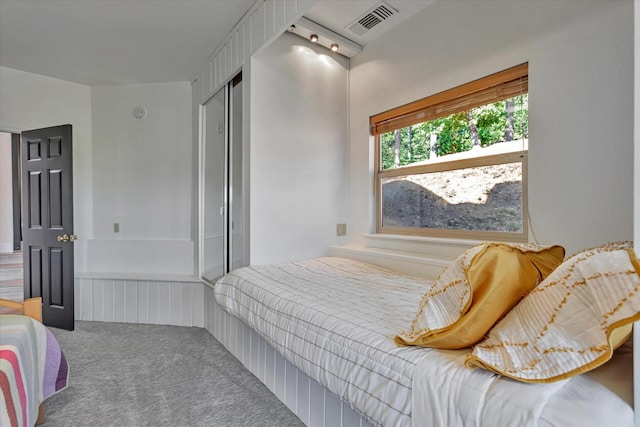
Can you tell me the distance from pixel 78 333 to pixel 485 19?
4.20 meters

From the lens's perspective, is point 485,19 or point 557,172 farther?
point 485,19

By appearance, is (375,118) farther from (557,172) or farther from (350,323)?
(350,323)

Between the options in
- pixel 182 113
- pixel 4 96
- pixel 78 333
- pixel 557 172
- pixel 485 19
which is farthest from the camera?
pixel 182 113

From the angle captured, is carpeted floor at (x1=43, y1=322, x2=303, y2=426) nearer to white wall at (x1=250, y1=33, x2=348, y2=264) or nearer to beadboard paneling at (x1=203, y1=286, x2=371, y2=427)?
beadboard paneling at (x1=203, y1=286, x2=371, y2=427)

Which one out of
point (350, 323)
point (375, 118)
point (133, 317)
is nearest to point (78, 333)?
point (133, 317)

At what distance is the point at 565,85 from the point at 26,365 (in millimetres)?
2916

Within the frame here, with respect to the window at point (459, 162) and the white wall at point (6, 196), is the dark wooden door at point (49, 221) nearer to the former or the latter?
the window at point (459, 162)

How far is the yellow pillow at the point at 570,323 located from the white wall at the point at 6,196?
855cm

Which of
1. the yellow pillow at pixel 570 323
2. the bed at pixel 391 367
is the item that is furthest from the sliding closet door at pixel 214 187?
the yellow pillow at pixel 570 323

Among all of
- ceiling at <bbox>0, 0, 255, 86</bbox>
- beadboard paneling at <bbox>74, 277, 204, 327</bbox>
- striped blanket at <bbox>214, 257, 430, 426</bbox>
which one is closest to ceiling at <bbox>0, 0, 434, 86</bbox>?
ceiling at <bbox>0, 0, 255, 86</bbox>

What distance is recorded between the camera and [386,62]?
8.77 feet

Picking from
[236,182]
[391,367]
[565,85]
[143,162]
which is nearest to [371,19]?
[565,85]

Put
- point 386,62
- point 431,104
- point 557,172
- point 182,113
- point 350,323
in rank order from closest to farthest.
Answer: point 350,323 < point 557,172 < point 431,104 < point 386,62 < point 182,113

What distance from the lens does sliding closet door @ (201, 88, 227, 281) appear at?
3.11m
